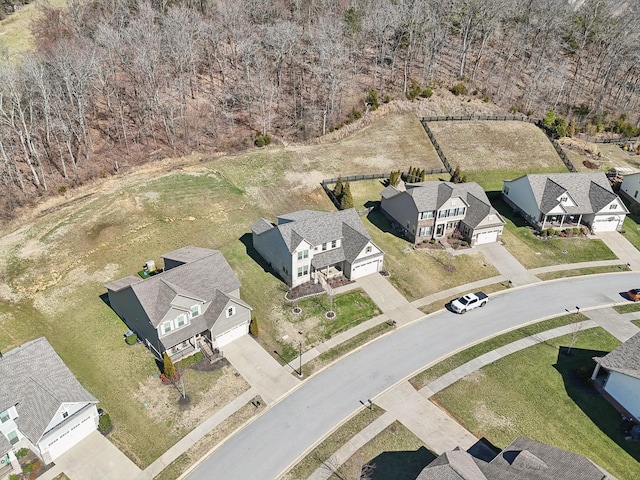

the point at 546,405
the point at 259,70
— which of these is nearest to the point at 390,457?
the point at 546,405

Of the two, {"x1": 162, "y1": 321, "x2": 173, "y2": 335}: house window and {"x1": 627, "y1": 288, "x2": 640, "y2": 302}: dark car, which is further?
{"x1": 627, "y1": 288, "x2": 640, "y2": 302}: dark car

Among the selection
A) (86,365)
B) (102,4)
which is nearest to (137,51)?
(102,4)

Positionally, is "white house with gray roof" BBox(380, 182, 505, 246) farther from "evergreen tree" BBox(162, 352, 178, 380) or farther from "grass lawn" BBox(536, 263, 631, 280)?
"evergreen tree" BBox(162, 352, 178, 380)

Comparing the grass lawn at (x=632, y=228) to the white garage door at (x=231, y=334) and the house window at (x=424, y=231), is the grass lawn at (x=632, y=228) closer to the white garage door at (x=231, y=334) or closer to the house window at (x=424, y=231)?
the house window at (x=424, y=231)

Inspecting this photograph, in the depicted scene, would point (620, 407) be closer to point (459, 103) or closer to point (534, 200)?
point (534, 200)

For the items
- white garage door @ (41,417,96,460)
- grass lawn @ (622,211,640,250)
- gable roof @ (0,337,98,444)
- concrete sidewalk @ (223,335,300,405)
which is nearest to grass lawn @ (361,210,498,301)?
concrete sidewalk @ (223,335,300,405)

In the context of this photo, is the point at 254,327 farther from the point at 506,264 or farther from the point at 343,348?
the point at 506,264
